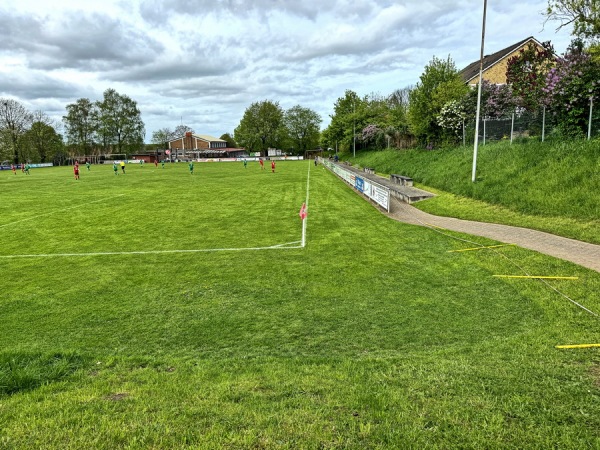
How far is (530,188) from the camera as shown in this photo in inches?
598

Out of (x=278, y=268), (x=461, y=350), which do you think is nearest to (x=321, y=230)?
(x=278, y=268)

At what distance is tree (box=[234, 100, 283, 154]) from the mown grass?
4102 inches

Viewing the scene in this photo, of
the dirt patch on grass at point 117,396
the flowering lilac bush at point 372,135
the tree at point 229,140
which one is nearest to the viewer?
the dirt patch on grass at point 117,396

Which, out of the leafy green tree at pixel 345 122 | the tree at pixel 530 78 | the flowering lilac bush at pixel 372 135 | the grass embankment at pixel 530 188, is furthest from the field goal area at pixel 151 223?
the leafy green tree at pixel 345 122

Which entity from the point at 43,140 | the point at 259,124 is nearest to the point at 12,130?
the point at 43,140

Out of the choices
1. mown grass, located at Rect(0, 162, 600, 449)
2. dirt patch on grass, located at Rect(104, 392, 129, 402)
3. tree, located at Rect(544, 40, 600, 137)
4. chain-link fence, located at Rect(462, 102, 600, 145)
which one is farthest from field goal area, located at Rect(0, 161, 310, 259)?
tree, located at Rect(544, 40, 600, 137)

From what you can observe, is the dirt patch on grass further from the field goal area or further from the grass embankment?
the grass embankment

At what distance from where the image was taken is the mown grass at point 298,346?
11.4ft

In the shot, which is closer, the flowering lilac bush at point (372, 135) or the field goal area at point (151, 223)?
the field goal area at point (151, 223)

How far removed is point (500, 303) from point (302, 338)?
156 inches

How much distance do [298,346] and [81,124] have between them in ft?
386

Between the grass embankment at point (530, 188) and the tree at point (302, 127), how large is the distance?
323 feet

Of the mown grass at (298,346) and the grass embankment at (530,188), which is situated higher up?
the grass embankment at (530,188)

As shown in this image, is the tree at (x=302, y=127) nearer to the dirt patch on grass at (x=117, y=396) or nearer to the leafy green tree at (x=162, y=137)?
the leafy green tree at (x=162, y=137)
